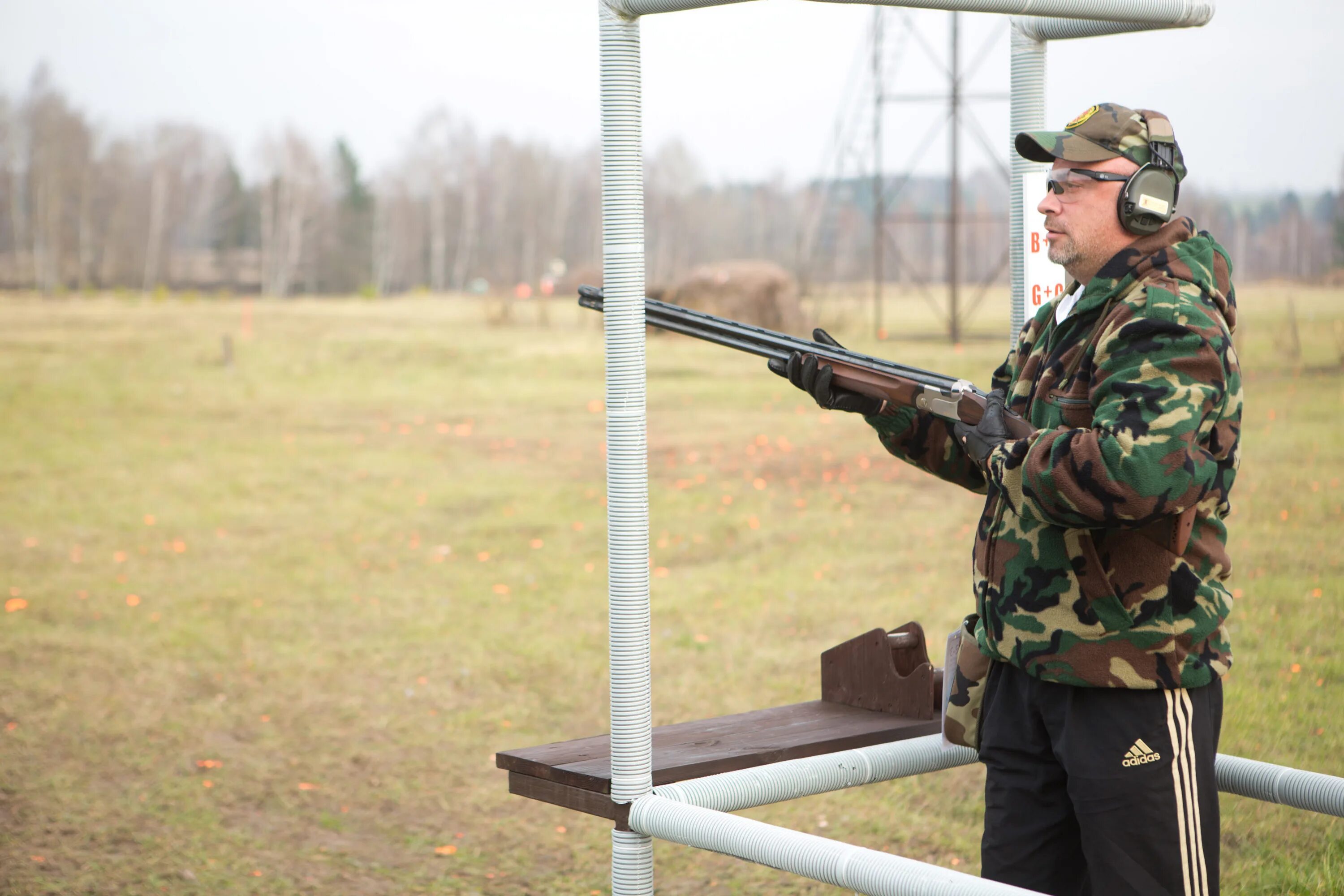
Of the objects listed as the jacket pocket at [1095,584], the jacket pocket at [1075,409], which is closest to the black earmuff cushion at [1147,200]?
the jacket pocket at [1075,409]

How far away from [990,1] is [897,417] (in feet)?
2.80

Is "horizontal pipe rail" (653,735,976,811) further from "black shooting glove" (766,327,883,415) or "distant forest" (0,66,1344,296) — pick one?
"distant forest" (0,66,1344,296)

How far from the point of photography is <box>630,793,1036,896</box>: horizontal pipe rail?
214cm

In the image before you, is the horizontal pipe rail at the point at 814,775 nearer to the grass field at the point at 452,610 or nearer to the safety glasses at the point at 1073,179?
the safety glasses at the point at 1073,179

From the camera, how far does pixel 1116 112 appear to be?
2424 millimetres

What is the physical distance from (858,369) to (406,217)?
44.8m

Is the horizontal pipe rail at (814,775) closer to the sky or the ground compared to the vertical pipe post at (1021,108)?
closer to the ground

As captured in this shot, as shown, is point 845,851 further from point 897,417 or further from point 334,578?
point 334,578

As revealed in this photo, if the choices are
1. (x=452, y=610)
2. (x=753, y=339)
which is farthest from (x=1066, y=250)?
(x=452, y=610)

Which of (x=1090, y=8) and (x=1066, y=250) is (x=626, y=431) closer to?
(x=1066, y=250)

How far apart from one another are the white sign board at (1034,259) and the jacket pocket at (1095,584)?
1.31 metres

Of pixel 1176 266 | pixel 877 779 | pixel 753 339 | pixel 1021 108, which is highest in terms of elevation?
pixel 1021 108

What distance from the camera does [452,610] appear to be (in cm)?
852

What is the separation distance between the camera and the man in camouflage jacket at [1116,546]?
220 centimetres
